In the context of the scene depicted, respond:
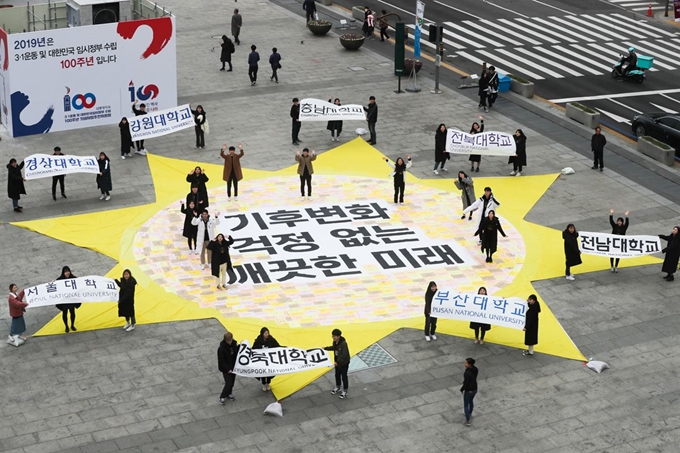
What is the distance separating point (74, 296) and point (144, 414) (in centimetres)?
454

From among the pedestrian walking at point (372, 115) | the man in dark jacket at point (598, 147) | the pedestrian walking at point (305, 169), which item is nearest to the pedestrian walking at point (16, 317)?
the pedestrian walking at point (305, 169)

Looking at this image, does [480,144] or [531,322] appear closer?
[531,322]

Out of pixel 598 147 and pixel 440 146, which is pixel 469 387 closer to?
pixel 440 146

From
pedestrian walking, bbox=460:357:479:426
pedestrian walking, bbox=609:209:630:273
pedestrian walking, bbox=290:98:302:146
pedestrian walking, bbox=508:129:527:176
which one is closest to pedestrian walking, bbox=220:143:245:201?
pedestrian walking, bbox=290:98:302:146

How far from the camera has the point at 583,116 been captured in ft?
148

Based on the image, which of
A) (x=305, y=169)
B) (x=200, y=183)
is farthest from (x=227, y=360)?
(x=305, y=169)

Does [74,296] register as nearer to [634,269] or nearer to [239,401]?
[239,401]

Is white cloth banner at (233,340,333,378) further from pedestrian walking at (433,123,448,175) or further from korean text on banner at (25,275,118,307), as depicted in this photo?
pedestrian walking at (433,123,448,175)

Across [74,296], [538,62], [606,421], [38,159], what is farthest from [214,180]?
[538,62]

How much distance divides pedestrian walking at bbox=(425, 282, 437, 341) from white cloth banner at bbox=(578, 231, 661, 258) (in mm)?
5871

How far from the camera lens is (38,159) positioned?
36844 mm

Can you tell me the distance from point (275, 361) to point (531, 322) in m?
6.58

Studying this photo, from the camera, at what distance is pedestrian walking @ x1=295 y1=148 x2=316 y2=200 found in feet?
120

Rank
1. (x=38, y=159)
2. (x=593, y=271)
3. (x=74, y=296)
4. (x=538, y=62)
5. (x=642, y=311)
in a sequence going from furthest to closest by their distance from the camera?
(x=538, y=62) → (x=38, y=159) → (x=593, y=271) → (x=642, y=311) → (x=74, y=296)
